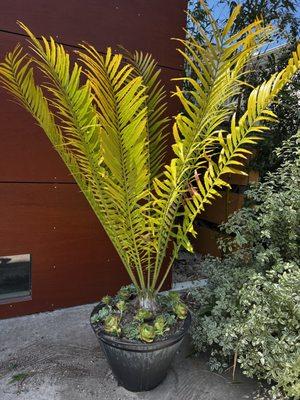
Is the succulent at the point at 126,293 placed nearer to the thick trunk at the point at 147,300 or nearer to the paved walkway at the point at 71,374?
the thick trunk at the point at 147,300

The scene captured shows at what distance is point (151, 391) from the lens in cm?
180

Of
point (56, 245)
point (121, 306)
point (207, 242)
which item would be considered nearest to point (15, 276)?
point (56, 245)

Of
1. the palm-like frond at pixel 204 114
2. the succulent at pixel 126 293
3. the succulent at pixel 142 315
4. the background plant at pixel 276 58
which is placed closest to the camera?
the palm-like frond at pixel 204 114

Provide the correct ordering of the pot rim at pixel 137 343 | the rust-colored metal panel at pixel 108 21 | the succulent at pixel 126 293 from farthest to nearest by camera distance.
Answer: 1. the rust-colored metal panel at pixel 108 21
2. the succulent at pixel 126 293
3. the pot rim at pixel 137 343

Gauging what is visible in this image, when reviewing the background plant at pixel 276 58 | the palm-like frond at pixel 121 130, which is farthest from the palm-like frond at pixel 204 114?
the background plant at pixel 276 58

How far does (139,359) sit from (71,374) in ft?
1.56

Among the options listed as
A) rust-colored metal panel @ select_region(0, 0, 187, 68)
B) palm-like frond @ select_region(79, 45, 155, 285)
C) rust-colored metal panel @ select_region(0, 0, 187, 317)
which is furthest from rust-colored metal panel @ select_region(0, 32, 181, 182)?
palm-like frond @ select_region(79, 45, 155, 285)

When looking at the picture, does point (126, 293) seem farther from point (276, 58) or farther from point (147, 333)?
point (276, 58)

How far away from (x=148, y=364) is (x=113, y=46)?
6.59 feet

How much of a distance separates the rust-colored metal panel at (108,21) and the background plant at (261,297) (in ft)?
4.39

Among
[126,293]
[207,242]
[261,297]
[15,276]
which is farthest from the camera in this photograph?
[207,242]

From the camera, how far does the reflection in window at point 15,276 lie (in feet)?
7.89

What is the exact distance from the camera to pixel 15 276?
7.98 ft

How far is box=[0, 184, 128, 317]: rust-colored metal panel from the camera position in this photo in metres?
2.36
